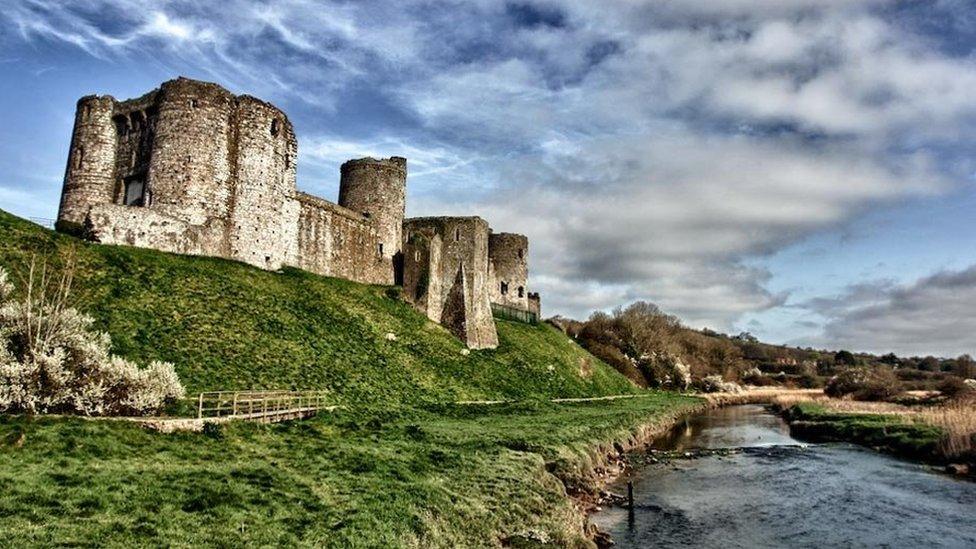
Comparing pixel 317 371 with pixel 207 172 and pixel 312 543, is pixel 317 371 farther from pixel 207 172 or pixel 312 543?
pixel 312 543

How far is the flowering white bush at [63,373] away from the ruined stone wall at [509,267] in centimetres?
5502

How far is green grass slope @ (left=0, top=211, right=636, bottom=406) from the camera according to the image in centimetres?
2831

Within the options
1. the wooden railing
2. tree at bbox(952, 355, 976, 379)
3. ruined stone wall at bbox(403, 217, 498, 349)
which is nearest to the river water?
the wooden railing

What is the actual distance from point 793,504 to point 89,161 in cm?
4421

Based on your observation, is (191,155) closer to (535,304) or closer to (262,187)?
(262,187)

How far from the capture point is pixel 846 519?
21328 mm

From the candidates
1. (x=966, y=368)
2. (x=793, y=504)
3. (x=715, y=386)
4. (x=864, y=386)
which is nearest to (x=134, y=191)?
(x=793, y=504)

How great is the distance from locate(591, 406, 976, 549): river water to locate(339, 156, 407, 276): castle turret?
A: 107 feet

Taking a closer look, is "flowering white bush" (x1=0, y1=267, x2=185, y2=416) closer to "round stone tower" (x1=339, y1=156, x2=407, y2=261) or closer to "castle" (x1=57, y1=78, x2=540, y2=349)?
"castle" (x1=57, y1=78, x2=540, y2=349)

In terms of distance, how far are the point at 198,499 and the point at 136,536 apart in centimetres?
202

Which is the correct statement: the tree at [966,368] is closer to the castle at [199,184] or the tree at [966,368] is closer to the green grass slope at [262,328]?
the green grass slope at [262,328]

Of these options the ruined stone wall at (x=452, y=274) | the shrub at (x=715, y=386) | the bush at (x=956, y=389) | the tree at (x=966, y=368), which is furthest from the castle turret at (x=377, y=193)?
the tree at (x=966, y=368)

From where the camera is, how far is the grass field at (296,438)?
39.7 feet

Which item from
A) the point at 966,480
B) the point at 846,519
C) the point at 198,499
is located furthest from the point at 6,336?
the point at 966,480
